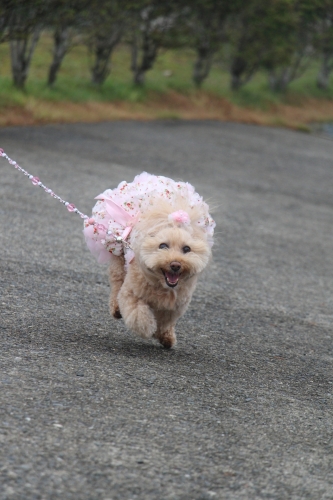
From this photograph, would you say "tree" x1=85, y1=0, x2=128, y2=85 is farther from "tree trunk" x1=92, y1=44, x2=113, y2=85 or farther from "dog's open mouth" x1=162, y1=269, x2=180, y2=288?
"dog's open mouth" x1=162, y1=269, x2=180, y2=288

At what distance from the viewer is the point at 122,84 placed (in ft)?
76.1

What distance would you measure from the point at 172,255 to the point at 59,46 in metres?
16.2

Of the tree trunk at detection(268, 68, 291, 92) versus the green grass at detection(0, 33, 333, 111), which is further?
the tree trunk at detection(268, 68, 291, 92)

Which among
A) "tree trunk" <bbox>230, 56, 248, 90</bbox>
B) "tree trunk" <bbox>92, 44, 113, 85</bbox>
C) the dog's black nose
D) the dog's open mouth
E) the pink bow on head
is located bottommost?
"tree trunk" <bbox>230, 56, 248, 90</bbox>

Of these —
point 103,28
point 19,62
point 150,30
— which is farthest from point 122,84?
point 19,62

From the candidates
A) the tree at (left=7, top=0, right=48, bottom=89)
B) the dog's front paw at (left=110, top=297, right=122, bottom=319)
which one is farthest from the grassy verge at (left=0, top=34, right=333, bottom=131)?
→ the dog's front paw at (left=110, top=297, right=122, bottom=319)

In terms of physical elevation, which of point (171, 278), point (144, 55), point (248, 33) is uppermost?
point (171, 278)

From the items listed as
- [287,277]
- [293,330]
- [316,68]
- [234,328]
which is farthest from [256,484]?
[316,68]

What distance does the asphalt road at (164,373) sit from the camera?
10.8ft

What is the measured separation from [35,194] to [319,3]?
81.9 feet

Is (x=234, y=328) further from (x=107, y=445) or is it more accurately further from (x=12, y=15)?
(x=12, y=15)

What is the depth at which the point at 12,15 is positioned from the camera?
15.1m

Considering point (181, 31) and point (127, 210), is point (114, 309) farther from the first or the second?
point (181, 31)

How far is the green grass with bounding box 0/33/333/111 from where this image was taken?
19047mm
